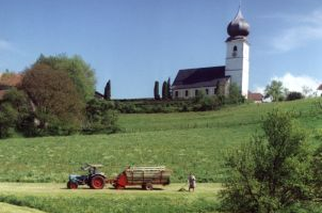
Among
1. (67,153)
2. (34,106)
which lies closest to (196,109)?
(34,106)

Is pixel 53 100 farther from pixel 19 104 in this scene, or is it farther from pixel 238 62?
pixel 238 62

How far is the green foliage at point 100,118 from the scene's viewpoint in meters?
87.0

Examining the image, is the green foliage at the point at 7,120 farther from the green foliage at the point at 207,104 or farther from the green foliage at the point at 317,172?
the green foliage at the point at 317,172

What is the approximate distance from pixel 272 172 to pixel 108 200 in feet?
26.4

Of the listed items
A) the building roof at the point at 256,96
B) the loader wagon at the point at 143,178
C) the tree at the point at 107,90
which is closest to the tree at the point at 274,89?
the building roof at the point at 256,96

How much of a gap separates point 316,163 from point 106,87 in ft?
408

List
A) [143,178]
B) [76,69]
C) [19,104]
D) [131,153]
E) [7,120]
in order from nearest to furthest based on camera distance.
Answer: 1. [143,178]
2. [131,153]
3. [7,120]
4. [19,104]
5. [76,69]

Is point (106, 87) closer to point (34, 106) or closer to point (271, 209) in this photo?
point (34, 106)

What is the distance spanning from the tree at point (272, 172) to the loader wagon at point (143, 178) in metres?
7.34

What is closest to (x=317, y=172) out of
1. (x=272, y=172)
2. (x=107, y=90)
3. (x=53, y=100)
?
(x=272, y=172)

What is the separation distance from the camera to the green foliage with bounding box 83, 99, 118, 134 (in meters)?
87.0

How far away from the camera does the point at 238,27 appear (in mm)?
166250

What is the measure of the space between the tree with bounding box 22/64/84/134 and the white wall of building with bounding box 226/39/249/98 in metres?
73.9

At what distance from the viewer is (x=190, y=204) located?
99.6 ft
